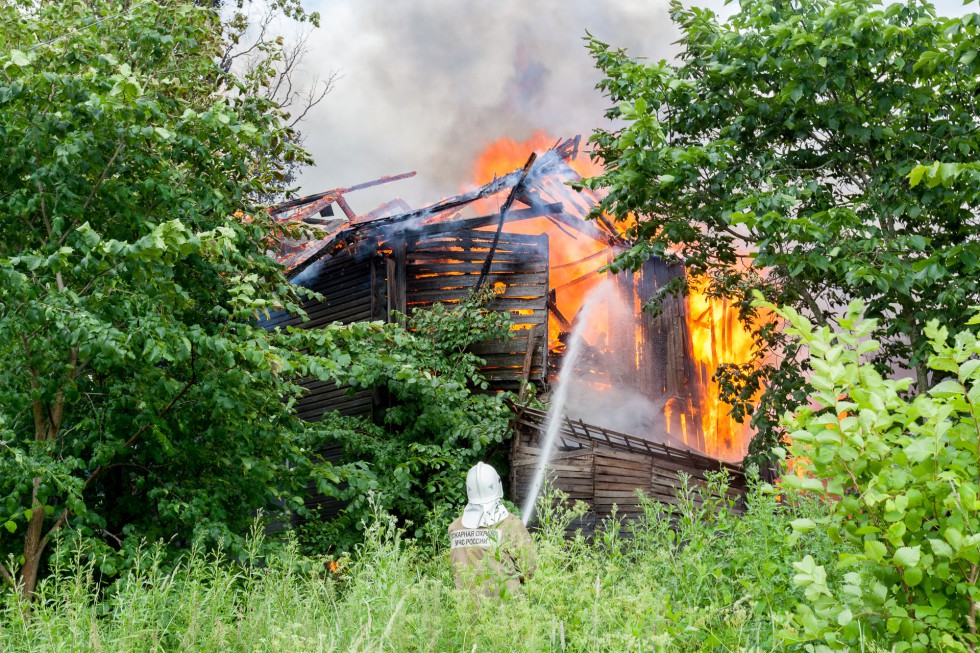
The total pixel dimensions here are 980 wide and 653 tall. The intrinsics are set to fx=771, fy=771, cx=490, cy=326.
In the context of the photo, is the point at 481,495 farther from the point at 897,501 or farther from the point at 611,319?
the point at 611,319

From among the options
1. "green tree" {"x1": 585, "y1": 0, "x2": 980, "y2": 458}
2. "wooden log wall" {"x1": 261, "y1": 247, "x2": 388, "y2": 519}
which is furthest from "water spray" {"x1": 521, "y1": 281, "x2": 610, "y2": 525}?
"green tree" {"x1": 585, "y1": 0, "x2": 980, "y2": 458}

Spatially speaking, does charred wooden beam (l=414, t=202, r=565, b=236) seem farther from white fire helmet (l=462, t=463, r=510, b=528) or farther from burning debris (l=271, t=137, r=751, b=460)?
white fire helmet (l=462, t=463, r=510, b=528)

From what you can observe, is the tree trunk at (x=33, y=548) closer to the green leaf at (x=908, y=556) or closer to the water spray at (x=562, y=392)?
the water spray at (x=562, y=392)

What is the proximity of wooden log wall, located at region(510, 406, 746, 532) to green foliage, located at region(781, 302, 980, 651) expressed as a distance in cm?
909

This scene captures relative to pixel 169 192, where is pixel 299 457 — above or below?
below

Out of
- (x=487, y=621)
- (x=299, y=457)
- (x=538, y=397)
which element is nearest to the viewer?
(x=487, y=621)

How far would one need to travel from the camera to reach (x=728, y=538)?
4.23 m

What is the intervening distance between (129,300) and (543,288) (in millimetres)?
7689

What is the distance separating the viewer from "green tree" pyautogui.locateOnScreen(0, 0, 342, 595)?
18.2 feet

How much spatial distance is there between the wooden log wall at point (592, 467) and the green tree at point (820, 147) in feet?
9.67

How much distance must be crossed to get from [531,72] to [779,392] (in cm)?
1083

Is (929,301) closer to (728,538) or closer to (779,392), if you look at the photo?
(779,392)

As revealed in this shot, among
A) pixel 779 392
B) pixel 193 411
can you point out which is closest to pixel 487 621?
pixel 193 411

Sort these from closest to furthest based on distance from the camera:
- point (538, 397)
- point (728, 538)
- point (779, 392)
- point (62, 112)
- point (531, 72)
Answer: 1. point (728, 538)
2. point (62, 112)
3. point (779, 392)
4. point (538, 397)
5. point (531, 72)
